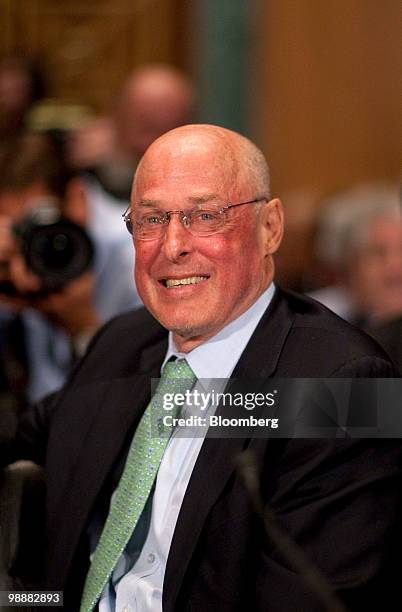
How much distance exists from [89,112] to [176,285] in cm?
306

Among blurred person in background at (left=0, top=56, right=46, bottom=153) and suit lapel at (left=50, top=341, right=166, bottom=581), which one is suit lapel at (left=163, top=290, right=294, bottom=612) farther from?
blurred person in background at (left=0, top=56, right=46, bottom=153)

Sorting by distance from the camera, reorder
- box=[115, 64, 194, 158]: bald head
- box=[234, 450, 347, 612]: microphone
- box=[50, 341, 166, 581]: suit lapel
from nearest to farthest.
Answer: box=[234, 450, 347, 612]: microphone → box=[50, 341, 166, 581]: suit lapel → box=[115, 64, 194, 158]: bald head

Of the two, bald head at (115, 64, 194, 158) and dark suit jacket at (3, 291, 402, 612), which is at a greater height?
bald head at (115, 64, 194, 158)

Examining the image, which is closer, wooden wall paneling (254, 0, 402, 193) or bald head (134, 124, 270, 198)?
bald head (134, 124, 270, 198)

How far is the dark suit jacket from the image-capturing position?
1.41m

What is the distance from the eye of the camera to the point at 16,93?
4004 millimetres

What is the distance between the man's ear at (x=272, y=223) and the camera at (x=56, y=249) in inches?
19.0

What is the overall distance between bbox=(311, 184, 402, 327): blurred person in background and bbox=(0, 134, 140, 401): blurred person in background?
0.50 m

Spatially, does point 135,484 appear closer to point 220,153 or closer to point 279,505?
point 279,505

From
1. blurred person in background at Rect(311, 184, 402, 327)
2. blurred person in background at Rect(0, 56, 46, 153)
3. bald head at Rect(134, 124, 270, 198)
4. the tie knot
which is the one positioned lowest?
blurred person in background at Rect(311, 184, 402, 327)

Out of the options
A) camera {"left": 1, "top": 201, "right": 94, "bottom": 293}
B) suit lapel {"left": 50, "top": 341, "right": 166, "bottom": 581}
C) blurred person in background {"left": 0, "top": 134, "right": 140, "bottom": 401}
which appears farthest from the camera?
blurred person in background {"left": 0, "top": 134, "right": 140, "bottom": 401}

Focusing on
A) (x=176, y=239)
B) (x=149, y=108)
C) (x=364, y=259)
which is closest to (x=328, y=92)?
(x=149, y=108)

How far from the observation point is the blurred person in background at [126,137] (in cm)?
279

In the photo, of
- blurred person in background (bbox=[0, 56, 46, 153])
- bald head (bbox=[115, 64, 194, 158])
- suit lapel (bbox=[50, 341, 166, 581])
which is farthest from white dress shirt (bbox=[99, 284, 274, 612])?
blurred person in background (bbox=[0, 56, 46, 153])
